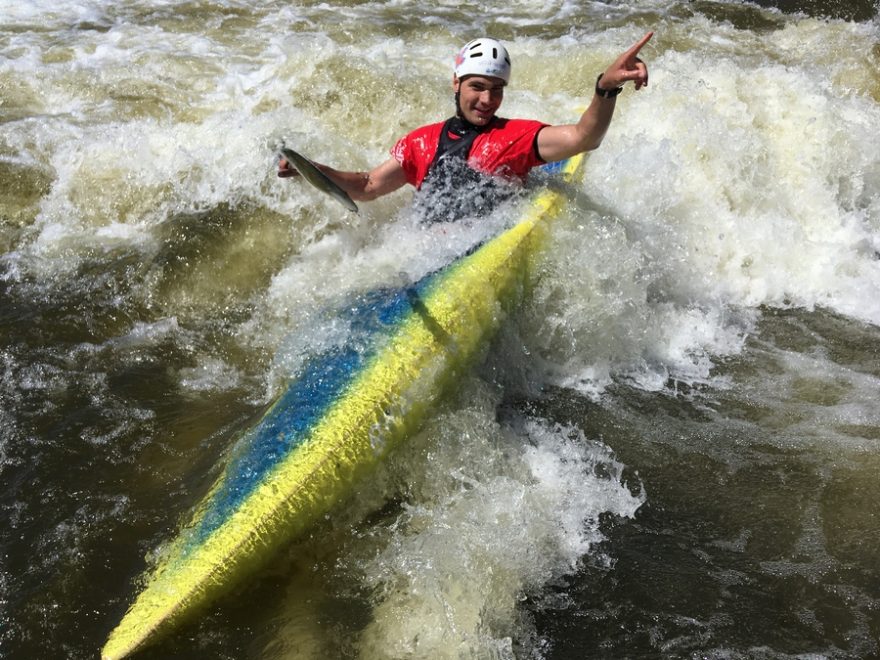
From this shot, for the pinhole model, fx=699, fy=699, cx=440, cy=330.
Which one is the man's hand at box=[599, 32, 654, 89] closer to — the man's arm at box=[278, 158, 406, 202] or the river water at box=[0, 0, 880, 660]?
the river water at box=[0, 0, 880, 660]

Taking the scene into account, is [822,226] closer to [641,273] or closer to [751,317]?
[751,317]

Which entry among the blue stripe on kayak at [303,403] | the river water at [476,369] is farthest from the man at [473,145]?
the blue stripe on kayak at [303,403]

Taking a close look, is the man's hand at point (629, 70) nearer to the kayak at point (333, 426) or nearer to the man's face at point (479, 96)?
the man's face at point (479, 96)

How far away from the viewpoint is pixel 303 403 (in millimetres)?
3010

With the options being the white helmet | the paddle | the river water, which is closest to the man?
the white helmet

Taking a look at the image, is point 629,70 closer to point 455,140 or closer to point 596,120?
point 596,120

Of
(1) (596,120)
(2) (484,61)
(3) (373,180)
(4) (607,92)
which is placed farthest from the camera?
(3) (373,180)

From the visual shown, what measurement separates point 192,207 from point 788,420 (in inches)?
165

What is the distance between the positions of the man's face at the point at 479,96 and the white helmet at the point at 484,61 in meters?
0.03

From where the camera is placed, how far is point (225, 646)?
7.81 feet

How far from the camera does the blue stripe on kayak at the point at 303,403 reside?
2656mm

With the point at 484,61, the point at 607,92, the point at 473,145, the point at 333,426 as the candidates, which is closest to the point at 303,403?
the point at 333,426

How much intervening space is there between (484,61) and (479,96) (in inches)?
7.7

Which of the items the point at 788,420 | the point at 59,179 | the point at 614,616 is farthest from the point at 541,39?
the point at 614,616
